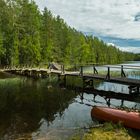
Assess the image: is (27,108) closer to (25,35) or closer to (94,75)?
(94,75)

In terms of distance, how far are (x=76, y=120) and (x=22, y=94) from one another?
12.9 metres

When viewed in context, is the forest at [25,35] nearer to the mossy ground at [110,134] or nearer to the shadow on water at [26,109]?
the shadow on water at [26,109]

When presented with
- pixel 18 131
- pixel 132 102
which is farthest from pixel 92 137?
pixel 132 102

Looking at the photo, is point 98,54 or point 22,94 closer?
point 22,94

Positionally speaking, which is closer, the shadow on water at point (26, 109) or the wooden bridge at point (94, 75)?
the shadow on water at point (26, 109)

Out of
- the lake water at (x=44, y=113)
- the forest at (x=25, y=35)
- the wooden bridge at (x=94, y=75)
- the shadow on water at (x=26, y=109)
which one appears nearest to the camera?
the lake water at (x=44, y=113)

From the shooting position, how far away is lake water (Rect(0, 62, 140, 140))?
17.0 meters

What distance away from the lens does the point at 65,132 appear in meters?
16.9

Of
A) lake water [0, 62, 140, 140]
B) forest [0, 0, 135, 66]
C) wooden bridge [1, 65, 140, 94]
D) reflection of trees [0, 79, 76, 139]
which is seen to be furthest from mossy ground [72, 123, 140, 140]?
forest [0, 0, 135, 66]

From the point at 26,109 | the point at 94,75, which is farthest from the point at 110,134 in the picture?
the point at 94,75

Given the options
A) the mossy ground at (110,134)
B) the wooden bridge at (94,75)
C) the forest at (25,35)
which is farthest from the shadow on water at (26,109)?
the forest at (25,35)

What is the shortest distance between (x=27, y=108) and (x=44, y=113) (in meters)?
2.32

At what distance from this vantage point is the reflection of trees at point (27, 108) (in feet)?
60.8

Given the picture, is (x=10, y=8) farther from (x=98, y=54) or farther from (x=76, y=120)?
(x=98, y=54)
